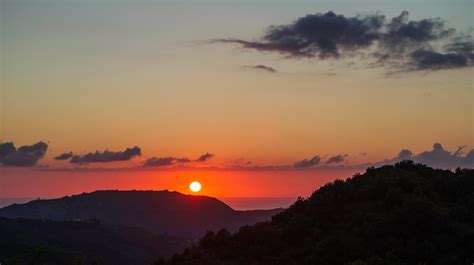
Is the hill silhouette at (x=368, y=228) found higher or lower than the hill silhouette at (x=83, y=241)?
higher

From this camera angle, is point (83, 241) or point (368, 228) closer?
point (368, 228)

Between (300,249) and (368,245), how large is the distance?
13.4 feet

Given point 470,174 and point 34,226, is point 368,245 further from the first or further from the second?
point 34,226

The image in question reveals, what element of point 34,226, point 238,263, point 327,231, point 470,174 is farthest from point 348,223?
point 34,226

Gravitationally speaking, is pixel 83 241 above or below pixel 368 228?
below

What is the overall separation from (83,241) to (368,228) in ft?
459

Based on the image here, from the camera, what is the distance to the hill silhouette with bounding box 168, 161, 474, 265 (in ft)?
104

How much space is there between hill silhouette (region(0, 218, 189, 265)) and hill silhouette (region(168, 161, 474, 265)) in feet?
248

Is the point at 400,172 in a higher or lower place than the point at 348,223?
higher

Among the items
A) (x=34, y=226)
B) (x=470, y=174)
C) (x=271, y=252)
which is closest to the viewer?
(x=271, y=252)

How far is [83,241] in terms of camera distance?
162m

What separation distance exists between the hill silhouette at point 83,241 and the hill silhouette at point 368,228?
7562 centimetres

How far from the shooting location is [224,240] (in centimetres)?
3919

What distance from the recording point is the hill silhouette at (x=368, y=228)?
31.7m
